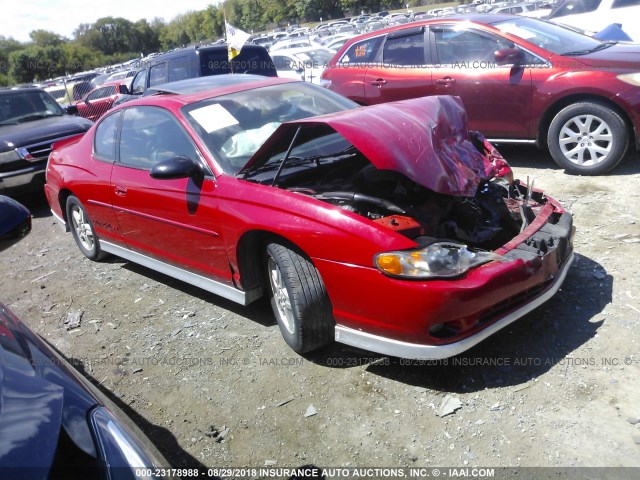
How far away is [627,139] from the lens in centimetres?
553

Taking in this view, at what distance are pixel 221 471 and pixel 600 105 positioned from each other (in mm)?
5043

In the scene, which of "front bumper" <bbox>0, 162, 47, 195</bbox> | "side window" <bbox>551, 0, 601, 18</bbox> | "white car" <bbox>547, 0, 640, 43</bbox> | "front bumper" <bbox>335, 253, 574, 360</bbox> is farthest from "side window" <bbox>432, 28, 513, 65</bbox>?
"front bumper" <bbox>0, 162, 47, 195</bbox>

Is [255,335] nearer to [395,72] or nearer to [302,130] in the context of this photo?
[302,130]

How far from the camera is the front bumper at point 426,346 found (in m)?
2.84

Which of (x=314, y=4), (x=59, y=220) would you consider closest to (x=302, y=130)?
(x=59, y=220)

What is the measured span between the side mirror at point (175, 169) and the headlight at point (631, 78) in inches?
170

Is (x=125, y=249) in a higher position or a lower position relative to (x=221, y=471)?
higher

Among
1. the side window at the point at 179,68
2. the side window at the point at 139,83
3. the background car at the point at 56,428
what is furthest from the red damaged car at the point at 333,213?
the side window at the point at 139,83

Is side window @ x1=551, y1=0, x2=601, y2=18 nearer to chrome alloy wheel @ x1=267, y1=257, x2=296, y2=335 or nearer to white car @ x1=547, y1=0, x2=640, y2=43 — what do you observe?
white car @ x1=547, y1=0, x2=640, y2=43

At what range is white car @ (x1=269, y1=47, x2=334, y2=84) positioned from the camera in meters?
13.9

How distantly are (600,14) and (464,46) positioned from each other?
4815 millimetres

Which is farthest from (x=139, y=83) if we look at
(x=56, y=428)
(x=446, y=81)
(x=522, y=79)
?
(x=56, y=428)

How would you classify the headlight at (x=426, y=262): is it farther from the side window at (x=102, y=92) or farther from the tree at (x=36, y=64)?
the tree at (x=36, y=64)

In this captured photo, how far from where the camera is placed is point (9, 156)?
7.47m
